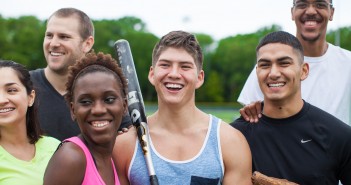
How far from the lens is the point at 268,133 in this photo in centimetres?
467

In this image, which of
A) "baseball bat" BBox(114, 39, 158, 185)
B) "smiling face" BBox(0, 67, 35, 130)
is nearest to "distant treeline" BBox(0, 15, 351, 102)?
"baseball bat" BBox(114, 39, 158, 185)

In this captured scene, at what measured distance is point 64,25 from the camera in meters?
6.04

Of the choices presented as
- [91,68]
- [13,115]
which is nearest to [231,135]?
[91,68]

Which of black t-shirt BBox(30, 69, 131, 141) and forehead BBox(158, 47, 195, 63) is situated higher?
forehead BBox(158, 47, 195, 63)

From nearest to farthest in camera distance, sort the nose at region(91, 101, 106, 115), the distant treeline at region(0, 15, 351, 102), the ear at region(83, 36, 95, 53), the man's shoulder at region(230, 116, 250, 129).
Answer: the nose at region(91, 101, 106, 115)
the man's shoulder at region(230, 116, 250, 129)
the ear at region(83, 36, 95, 53)
the distant treeline at region(0, 15, 351, 102)

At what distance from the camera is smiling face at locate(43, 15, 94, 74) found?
591cm

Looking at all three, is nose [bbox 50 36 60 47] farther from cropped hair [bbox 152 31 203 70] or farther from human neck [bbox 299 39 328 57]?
human neck [bbox 299 39 328 57]

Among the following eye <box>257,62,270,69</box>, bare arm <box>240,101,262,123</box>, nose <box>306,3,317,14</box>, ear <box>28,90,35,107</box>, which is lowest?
bare arm <box>240,101,262,123</box>

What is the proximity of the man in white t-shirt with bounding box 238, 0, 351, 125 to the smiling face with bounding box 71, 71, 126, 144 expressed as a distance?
2.17 meters

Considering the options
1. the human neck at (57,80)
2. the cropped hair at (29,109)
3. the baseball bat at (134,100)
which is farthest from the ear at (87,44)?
the cropped hair at (29,109)

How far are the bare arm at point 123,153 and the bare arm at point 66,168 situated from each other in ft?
1.98

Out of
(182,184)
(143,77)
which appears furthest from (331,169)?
(143,77)

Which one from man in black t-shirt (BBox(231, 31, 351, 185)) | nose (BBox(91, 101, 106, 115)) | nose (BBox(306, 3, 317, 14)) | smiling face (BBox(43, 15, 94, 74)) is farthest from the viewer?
smiling face (BBox(43, 15, 94, 74))

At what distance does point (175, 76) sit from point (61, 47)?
197 cm
